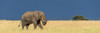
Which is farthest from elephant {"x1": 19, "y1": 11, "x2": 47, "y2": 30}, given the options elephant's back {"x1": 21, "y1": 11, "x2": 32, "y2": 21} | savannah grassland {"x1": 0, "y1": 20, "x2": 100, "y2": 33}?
savannah grassland {"x1": 0, "y1": 20, "x2": 100, "y2": 33}

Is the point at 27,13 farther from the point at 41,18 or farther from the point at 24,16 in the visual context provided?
the point at 41,18

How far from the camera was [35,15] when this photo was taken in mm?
13984

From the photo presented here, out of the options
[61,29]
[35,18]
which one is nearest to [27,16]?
[35,18]

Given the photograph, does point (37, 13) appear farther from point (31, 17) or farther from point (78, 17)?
point (78, 17)

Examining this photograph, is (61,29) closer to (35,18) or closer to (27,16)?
(35,18)

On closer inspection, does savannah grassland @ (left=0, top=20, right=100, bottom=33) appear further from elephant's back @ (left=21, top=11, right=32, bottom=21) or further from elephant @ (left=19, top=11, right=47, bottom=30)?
elephant's back @ (left=21, top=11, right=32, bottom=21)

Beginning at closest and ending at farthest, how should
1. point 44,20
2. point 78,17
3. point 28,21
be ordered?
point 44,20 < point 28,21 < point 78,17

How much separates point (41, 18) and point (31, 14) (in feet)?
3.54

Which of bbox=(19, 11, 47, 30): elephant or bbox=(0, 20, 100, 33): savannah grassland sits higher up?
bbox=(19, 11, 47, 30): elephant

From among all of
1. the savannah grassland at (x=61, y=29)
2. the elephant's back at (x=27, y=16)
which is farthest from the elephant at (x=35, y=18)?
the savannah grassland at (x=61, y=29)

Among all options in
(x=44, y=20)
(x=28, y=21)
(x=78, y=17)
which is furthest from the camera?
(x=78, y=17)

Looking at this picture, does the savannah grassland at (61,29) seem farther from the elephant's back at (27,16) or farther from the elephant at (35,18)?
the elephant's back at (27,16)

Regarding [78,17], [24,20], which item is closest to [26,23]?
[24,20]

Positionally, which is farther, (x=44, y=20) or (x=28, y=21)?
(x=28, y=21)
